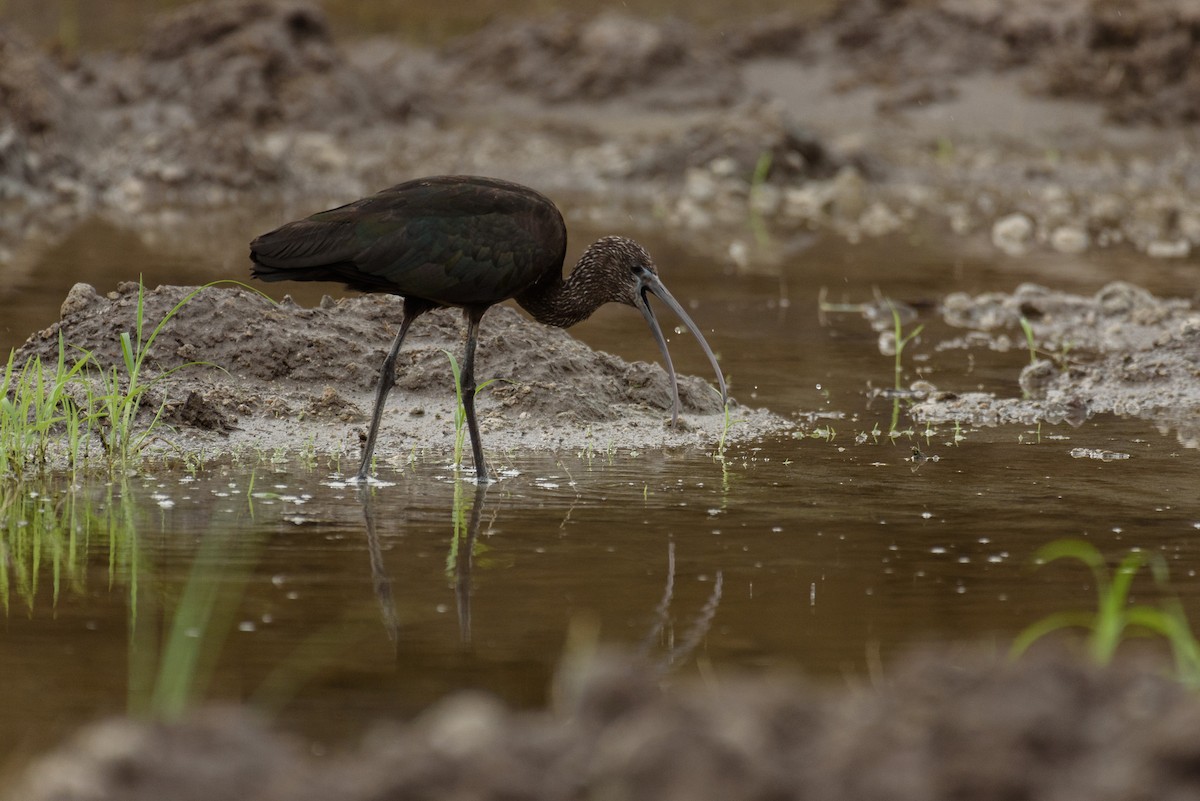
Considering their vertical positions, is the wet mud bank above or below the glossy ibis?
above

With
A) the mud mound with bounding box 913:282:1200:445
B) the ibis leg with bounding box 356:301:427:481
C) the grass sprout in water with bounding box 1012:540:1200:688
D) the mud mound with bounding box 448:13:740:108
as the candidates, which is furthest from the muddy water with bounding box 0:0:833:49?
the grass sprout in water with bounding box 1012:540:1200:688

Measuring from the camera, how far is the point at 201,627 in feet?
16.5

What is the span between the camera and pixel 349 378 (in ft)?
28.9

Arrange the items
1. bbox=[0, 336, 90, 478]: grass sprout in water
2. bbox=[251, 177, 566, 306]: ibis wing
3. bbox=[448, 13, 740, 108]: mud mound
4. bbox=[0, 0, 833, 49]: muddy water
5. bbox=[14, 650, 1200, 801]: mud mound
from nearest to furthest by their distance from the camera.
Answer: bbox=[14, 650, 1200, 801]: mud mound
bbox=[0, 336, 90, 478]: grass sprout in water
bbox=[251, 177, 566, 306]: ibis wing
bbox=[448, 13, 740, 108]: mud mound
bbox=[0, 0, 833, 49]: muddy water

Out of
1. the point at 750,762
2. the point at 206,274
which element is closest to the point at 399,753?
the point at 750,762

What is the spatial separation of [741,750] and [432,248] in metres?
4.41

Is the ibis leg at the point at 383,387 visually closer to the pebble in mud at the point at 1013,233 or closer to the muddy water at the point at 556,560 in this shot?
the muddy water at the point at 556,560

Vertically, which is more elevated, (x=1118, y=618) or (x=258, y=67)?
(x=258, y=67)

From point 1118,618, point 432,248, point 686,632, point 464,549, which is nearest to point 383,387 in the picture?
point 432,248

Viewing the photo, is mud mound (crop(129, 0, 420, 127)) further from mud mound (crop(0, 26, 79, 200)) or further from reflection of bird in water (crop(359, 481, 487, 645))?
reflection of bird in water (crop(359, 481, 487, 645))

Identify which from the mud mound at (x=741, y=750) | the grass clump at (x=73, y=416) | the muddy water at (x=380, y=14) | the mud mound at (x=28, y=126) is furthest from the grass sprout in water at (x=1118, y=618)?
the muddy water at (x=380, y=14)

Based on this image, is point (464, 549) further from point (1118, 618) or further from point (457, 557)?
point (1118, 618)

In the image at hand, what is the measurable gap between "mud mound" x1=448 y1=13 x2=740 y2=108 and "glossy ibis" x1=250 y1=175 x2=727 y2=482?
54.3 ft

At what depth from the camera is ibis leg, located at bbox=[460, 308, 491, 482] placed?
7.34 meters
